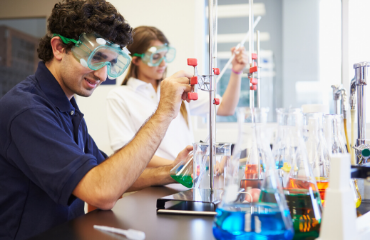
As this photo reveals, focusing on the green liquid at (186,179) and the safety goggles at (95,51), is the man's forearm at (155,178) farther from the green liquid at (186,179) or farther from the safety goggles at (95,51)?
the safety goggles at (95,51)

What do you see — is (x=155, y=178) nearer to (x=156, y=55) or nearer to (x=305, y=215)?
(x=305, y=215)

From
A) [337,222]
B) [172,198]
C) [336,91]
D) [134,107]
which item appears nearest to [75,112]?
[172,198]

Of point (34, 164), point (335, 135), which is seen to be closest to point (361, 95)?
point (335, 135)

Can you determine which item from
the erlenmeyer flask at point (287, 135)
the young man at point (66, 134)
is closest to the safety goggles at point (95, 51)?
the young man at point (66, 134)

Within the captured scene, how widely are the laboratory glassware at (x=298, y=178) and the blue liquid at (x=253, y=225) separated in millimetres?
79

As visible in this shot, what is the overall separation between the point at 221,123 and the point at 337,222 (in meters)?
2.88

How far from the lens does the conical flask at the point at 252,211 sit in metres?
0.50

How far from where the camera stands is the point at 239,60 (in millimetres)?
2031

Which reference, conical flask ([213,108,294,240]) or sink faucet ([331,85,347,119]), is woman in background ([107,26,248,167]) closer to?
sink faucet ([331,85,347,119])

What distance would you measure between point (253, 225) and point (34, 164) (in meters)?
0.72

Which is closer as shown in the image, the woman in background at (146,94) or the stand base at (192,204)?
the stand base at (192,204)

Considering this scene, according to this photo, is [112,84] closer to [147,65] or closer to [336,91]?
[147,65]

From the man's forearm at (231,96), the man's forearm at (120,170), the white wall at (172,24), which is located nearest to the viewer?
the man's forearm at (120,170)

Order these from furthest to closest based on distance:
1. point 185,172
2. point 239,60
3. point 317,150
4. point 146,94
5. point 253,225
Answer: point 146,94 < point 239,60 < point 185,172 < point 317,150 < point 253,225
